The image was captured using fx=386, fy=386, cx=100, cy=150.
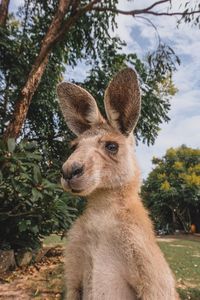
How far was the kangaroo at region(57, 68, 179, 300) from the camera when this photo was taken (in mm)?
1397

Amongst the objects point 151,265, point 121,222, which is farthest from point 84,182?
point 151,265

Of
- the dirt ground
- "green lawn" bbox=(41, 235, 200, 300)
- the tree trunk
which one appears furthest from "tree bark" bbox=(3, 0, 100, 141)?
"green lawn" bbox=(41, 235, 200, 300)

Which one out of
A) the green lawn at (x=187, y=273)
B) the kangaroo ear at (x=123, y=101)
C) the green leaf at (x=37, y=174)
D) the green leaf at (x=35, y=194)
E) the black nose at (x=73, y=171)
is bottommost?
the green lawn at (x=187, y=273)

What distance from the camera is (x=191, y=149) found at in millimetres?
18484

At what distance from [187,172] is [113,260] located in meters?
16.7

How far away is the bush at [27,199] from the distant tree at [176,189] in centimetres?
1095

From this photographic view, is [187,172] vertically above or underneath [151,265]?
above

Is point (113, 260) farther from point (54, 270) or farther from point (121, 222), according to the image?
point (54, 270)

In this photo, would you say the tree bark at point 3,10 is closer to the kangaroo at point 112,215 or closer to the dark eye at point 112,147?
the kangaroo at point 112,215

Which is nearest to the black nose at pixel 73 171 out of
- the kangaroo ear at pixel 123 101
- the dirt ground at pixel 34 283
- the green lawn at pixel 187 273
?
the kangaroo ear at pixel 123 101

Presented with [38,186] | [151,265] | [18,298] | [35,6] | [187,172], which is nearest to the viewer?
[151,265]

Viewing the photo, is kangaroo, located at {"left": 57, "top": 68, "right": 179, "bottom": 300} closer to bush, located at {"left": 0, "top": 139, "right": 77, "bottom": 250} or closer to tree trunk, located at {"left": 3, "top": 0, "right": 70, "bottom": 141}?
bush, located at {"left": 0, "top": 139, "right": 77, "bottom": 250}

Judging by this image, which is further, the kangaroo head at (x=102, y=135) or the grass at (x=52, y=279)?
the grass at (x=52, y=279)

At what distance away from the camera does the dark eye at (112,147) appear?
1.59 metres
